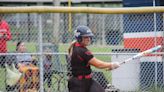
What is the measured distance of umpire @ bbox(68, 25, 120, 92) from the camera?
8180mm

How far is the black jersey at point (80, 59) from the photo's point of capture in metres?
8.17

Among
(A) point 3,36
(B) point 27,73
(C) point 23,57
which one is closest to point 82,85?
(B) point 27,73

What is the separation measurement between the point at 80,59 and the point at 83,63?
0.25 feet

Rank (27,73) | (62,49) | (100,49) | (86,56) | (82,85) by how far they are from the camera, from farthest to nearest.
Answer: (100,49)
(62,49)
(27,73)
(82,85)
(86,56)

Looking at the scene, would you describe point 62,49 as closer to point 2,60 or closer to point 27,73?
point 27,73

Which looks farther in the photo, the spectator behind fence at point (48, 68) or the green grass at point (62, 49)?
the green grass at point (62, 49)

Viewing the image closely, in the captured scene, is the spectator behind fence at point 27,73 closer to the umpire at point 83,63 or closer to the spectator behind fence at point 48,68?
the spectator behind fence at point 48,68

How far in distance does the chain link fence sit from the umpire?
136 centimetres

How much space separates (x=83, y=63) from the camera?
8234 mm

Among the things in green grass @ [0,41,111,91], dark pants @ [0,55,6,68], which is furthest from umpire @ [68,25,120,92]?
dark pants @ [0,55,6,68]

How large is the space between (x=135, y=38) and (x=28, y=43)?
233 centimetres

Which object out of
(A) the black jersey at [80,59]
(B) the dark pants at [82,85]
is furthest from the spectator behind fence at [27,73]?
(A) the black jersey at [80,59]

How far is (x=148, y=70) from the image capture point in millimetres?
11102

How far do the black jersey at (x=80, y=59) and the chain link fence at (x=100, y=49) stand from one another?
1.38 m
